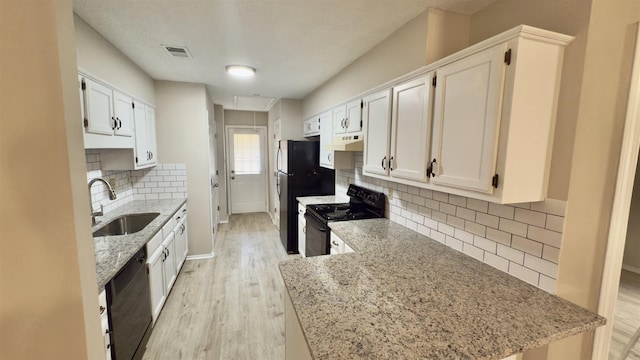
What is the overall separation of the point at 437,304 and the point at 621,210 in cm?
94

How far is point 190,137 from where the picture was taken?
362cm

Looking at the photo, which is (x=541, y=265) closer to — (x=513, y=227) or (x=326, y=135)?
(x=513, y=227)

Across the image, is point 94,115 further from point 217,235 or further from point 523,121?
point 217,235

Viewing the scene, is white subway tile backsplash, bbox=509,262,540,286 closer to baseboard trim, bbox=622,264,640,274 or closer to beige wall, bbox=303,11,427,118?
beige wall, bbox=303,11,427,118

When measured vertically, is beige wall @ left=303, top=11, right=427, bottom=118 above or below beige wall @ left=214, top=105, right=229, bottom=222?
above

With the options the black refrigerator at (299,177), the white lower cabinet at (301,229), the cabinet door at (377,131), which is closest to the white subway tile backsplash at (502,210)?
the cabinet door at (377,131)

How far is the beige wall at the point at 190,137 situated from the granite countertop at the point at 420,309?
2649 millimetres

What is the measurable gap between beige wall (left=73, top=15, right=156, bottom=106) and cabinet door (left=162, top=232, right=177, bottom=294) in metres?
1.53

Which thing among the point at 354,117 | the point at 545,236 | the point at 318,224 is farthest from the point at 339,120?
the point at 545,236

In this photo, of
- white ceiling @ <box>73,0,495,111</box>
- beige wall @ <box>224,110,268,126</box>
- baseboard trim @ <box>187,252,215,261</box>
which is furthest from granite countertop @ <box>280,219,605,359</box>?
beige wall @ <box>224,110,268,126</box>

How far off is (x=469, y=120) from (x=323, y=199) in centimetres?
249

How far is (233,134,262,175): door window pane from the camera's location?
6207 mm

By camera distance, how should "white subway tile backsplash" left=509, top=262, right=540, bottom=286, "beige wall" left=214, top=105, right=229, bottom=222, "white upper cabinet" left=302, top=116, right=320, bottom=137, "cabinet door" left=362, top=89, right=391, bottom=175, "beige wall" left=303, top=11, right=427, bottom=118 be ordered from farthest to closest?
"beige wall" left=214, top=105, right=229, bottom=222
"white upper cabinet" left=302, top=116, right=320, bottom=137
"cabinet door" left=362, top=89, right=391, bottom=175
"beige wall" left=303, top=11, right=427, bottom=118
"white subway tile backsplash" left=509, top=262, right=540, bottom=286

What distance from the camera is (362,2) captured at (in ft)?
5.33
